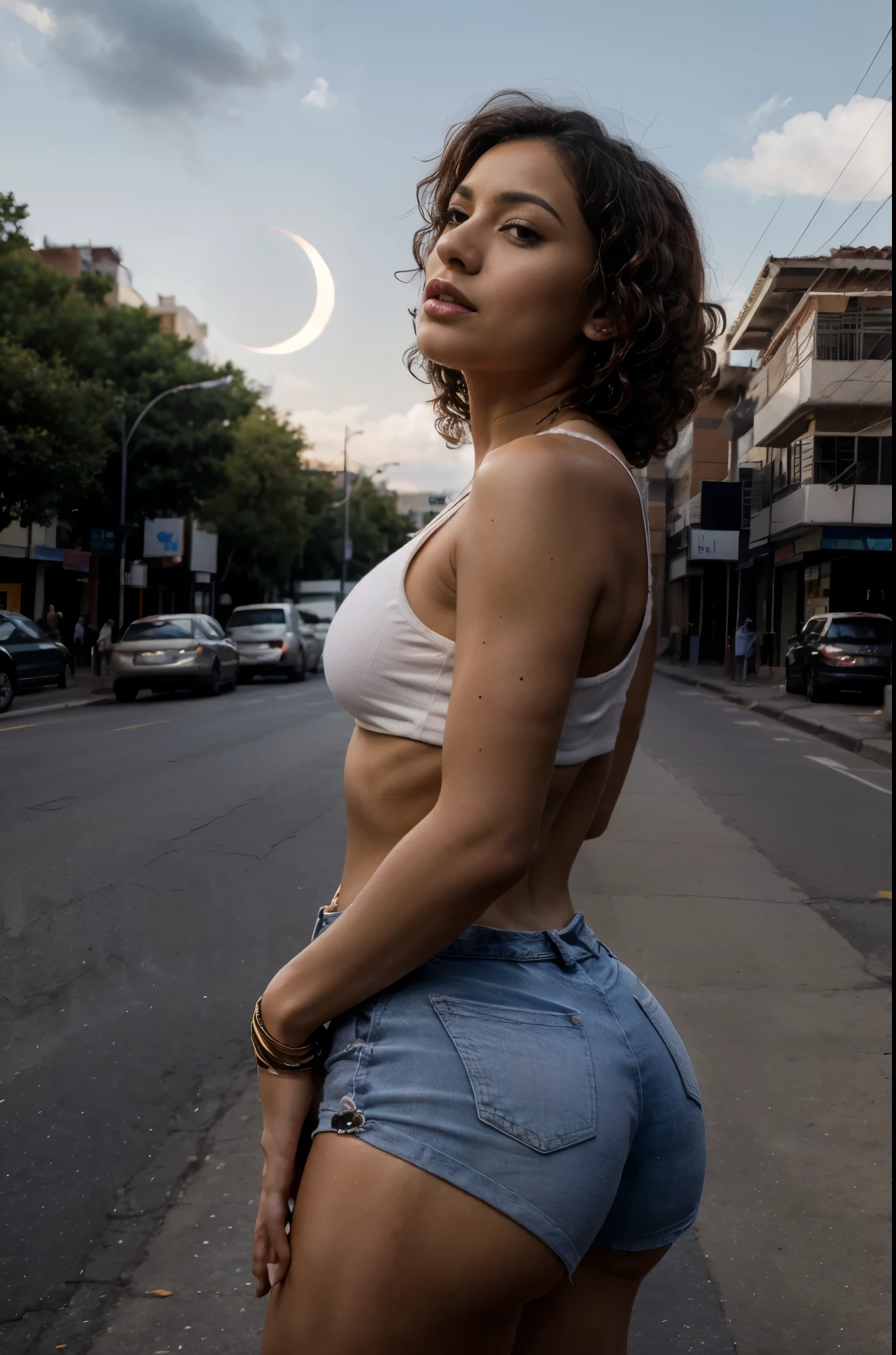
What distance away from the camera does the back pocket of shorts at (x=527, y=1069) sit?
108cm

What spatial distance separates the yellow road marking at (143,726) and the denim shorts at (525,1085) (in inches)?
463

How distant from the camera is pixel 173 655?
65.5 feet

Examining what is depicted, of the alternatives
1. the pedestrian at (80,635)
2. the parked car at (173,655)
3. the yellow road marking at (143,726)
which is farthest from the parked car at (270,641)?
the yellow road marking at (143,726)

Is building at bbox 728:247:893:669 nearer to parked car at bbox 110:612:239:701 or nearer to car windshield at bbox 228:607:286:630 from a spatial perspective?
car windshield at bbox 228:607:286:630

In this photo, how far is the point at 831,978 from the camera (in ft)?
16.5

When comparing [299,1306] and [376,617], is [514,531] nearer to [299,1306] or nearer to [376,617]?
[376,617]

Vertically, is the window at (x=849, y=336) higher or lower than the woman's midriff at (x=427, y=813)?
higher

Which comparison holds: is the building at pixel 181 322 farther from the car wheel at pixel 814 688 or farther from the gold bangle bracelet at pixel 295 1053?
the gold bangle bracelet at pixel 295 1053

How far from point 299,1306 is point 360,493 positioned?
248ft

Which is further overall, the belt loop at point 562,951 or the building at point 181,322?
the building at point 181,322

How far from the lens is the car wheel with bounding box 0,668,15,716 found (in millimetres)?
6871

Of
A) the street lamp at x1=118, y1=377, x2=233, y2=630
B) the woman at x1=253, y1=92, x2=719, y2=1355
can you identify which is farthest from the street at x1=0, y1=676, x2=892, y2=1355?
the street lamp at x1=118, y1=377, x2=233, y2=630

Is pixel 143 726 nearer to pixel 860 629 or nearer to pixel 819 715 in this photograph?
pixel 819 715

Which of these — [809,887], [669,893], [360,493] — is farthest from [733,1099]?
[360,493]
